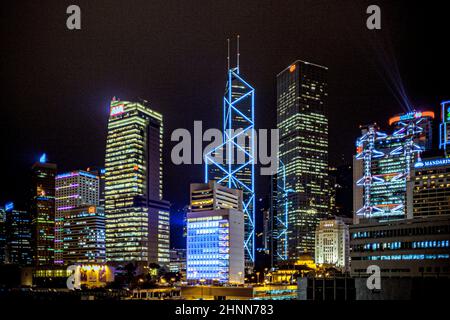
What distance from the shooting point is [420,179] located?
14225 centimetres

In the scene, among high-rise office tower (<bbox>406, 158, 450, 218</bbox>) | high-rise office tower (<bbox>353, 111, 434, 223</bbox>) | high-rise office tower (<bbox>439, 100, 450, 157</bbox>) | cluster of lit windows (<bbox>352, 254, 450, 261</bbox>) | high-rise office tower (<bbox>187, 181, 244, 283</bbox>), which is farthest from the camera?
high-rise office tower (<bbox>353, 111, 434, 223</bbox>)

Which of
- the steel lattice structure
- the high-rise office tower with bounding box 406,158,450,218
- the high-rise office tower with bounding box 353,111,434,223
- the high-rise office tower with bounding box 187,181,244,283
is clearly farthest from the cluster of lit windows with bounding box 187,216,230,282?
the steel lattice structure

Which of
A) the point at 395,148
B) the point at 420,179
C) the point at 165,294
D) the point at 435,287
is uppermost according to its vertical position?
the point at 395,148

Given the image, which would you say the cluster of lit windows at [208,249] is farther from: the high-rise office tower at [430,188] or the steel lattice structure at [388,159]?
the steel lattice structure at [388,159]

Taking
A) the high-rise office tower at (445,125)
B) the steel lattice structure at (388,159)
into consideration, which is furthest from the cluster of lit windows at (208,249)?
the high-rise office tower at (445,125)

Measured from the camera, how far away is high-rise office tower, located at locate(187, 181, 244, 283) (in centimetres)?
13662

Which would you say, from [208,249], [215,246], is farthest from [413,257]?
[208,249]

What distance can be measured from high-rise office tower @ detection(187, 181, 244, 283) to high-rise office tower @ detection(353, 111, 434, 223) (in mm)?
46775

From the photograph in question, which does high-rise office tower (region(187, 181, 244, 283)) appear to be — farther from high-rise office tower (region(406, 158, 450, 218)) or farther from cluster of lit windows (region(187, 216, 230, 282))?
high-rise office tower (region(406, 158, 450, 218))

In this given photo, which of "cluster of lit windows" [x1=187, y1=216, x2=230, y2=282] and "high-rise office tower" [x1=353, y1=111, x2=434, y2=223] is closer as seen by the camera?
"cluster of lit windows" [x1=187, y1=216, x2=230, y2=282]

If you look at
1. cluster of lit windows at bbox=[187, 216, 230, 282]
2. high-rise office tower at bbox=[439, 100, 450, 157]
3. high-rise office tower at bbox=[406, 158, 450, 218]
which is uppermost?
high-rise office tower at bbox=[439, 100, 450, 157]
